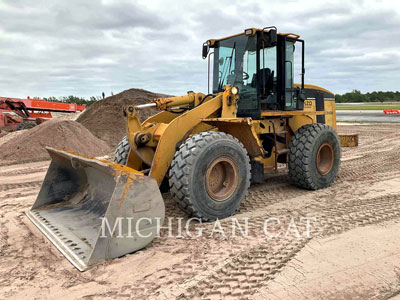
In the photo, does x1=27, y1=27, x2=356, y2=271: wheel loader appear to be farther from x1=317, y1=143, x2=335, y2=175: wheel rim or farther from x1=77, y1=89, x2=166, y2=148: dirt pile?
x1=77, y1=89, x2=166, y2=148: dirt pile

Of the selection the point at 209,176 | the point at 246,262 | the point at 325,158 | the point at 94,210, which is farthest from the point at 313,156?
the point at 94,210

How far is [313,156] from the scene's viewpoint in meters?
5.53

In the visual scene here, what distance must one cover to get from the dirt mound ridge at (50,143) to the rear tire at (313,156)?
23.4 feet

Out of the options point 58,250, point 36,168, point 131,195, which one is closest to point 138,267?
point 131,195

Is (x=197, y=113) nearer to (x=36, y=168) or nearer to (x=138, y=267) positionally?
(x=138, y=267)

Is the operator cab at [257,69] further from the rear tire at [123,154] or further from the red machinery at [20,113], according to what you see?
the red machinery at [20,113]

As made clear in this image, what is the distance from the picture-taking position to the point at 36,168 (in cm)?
875

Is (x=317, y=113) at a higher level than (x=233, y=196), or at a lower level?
higher

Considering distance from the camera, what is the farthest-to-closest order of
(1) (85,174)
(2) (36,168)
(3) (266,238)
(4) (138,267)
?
(2) (36,168) < (1) (85,174) < (3) (266,238) < (4) (138,267)

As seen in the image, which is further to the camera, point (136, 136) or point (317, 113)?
point (317, 113)

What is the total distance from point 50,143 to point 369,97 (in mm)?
68302

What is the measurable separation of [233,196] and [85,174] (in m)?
2.10

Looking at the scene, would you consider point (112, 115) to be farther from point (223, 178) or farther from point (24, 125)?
point (223, 178)

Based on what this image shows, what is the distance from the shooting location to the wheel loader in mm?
3336
